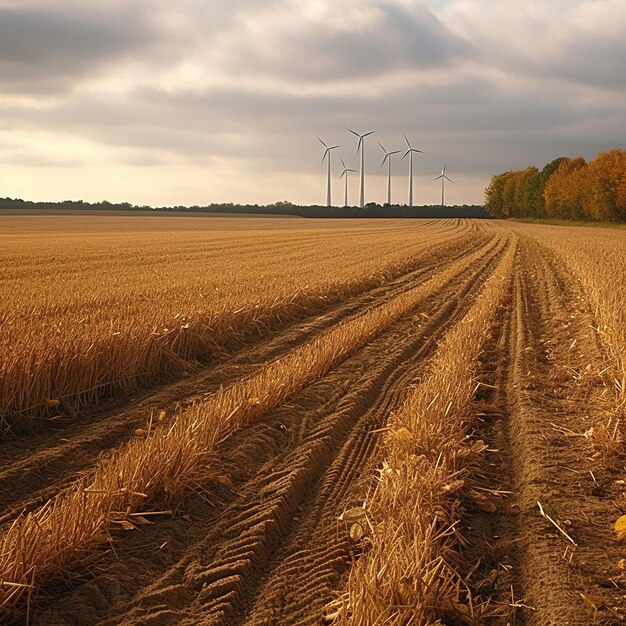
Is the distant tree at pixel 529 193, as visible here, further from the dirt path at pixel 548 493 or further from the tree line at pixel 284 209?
the dirt path at pixel 548 493

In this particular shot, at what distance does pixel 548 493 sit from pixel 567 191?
10776 cm

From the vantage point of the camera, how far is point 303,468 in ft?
19.4

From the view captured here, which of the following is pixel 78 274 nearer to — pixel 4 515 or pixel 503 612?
pixel 4 515

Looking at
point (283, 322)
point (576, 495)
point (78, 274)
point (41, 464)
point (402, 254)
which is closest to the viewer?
point (576, 495)

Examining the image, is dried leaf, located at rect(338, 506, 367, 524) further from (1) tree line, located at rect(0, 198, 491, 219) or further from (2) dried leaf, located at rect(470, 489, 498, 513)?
(1) tree line, located at rect(0, 198, 491, 219)

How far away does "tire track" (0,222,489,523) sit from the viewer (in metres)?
5.56

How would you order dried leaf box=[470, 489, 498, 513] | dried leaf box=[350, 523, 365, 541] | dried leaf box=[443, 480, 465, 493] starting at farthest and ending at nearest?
dried leaf box=[470, 489, 498, 513] → dried leaf box=[443, 480, 465, 493] → dried leaf box=[350, 523, 365, 541]

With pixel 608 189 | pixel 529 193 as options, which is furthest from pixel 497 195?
pixel 608 189

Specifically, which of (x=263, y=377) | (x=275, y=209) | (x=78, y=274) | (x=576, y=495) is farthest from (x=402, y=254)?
(x=275, y=209)

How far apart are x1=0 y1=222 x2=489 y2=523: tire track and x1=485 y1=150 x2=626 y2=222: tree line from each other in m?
84.6

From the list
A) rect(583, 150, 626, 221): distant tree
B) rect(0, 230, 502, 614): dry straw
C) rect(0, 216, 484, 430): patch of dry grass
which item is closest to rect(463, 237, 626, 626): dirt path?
rect(0, 230, 502, 614): dry straw

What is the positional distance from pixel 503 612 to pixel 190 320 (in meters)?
7.92

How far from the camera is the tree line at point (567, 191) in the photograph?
286 feet

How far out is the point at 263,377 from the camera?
344 inches
